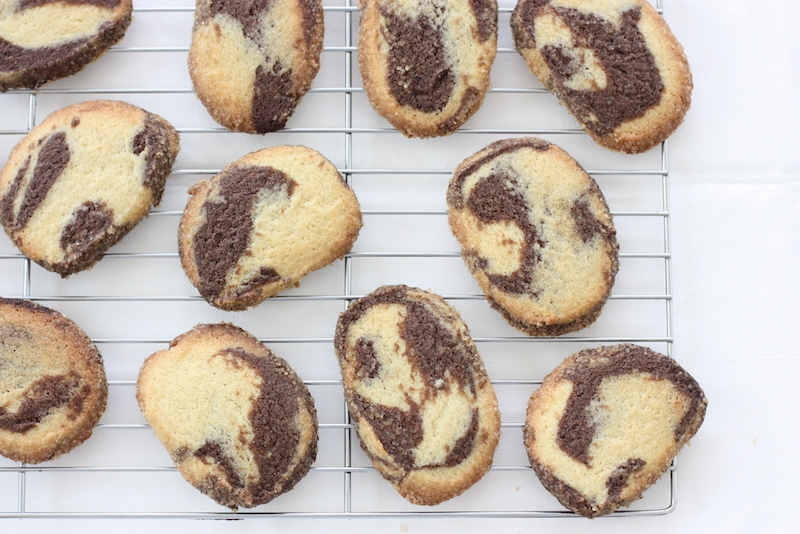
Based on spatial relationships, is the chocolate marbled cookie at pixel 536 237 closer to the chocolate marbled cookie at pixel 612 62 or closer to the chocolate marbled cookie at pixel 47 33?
the chocolate marbled cookie at pixel 612 62

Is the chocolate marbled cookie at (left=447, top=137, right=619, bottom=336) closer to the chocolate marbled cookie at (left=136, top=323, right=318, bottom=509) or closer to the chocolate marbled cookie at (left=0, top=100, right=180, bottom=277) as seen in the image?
the chocolate marbled cookie at (left=136, top=323, right=318, bottom=509)

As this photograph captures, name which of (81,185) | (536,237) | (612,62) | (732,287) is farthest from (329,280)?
(732,287)

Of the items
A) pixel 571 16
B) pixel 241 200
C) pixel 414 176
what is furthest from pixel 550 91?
pixel 241 200

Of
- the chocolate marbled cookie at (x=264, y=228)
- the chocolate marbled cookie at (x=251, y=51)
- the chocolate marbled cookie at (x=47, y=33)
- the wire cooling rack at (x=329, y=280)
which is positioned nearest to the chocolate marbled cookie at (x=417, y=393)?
the wire cooling rack at (x=329, y=280)

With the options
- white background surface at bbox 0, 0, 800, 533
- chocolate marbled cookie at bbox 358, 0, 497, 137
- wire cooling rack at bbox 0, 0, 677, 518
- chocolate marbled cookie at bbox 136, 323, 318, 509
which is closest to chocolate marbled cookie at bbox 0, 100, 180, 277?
wire cooling rack at bbox 0, 0, 677, 518

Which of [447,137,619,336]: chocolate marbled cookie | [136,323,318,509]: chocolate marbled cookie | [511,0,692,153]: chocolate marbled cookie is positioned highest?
[511,0,692,153]: chocolate marbled cookie

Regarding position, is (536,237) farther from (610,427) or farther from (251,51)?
(251,51)

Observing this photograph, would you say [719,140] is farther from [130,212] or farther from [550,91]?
[130,212]
